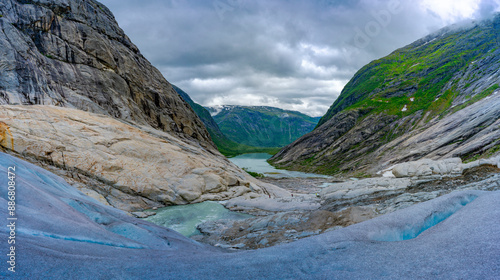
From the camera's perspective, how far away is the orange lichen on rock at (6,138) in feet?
64.6

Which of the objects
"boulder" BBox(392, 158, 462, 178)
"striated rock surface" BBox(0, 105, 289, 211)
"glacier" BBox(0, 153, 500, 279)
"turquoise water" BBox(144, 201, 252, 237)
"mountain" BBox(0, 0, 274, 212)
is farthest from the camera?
"boulder" BBox(392, 158, 462, 178)

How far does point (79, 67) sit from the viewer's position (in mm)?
39000

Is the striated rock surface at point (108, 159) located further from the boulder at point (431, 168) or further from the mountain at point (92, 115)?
the boulder at point (431, 168)

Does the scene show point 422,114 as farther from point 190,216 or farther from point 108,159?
point 108,159

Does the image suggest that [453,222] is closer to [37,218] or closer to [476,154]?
[37,218]

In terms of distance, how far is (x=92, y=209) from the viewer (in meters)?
12.5

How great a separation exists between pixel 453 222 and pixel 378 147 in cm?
9932

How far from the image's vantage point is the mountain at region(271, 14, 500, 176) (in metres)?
59.8

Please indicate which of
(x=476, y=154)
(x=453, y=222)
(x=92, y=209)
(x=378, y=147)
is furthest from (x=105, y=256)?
(x=378, y=147)

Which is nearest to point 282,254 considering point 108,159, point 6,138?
point 108,159

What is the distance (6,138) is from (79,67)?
23.5 meters

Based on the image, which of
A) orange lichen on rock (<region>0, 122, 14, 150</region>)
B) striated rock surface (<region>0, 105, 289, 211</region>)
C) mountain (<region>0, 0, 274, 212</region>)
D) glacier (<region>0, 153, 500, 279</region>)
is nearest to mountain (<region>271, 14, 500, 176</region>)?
glacier (<region>0, 153, 500, 279</region>)

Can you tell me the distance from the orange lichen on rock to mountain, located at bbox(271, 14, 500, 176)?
2712 inches

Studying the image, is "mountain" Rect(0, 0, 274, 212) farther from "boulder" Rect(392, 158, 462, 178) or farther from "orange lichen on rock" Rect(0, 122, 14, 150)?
"boulder" Rect(392, 158, 462, 178)
